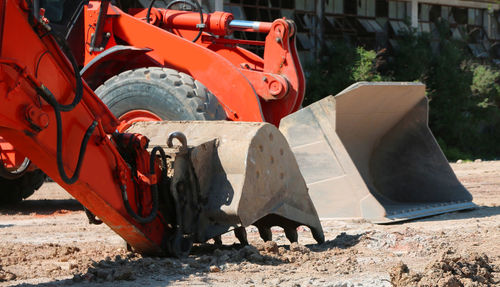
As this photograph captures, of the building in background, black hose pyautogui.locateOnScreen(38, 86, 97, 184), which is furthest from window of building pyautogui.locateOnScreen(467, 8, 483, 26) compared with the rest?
black hose pyautogui.locateOnScreen(38, 86, 97, 184)

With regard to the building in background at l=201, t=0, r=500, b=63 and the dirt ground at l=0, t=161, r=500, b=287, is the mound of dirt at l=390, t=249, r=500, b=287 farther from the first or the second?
the building in background at l=201, t=0, r=500, b=63

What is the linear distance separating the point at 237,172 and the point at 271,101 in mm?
2503

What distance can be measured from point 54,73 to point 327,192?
3.35m

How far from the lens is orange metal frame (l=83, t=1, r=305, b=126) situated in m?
6.95

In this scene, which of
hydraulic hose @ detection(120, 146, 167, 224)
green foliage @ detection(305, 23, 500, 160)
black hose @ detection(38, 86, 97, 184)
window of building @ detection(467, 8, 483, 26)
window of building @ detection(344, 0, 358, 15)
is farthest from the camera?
window of building @ detection(467, 8, 483, 26)

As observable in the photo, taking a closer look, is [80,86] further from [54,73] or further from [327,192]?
[327,192]

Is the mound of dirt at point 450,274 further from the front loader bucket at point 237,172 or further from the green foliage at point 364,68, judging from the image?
the green foliage at point 364,68

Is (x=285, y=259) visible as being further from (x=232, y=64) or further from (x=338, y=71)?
(x=338, y=71)

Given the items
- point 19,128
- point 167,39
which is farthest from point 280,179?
point 167,39

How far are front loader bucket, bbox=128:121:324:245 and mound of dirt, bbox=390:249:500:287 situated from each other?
1.12 m

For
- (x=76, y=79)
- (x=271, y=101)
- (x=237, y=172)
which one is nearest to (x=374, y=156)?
(x=271, y=101)

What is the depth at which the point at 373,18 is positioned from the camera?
21.5 meters

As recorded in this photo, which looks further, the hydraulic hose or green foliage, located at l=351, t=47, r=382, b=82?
green foliage, located at l=351, t=47, r=382, b=82

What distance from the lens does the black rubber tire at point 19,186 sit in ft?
29.6
